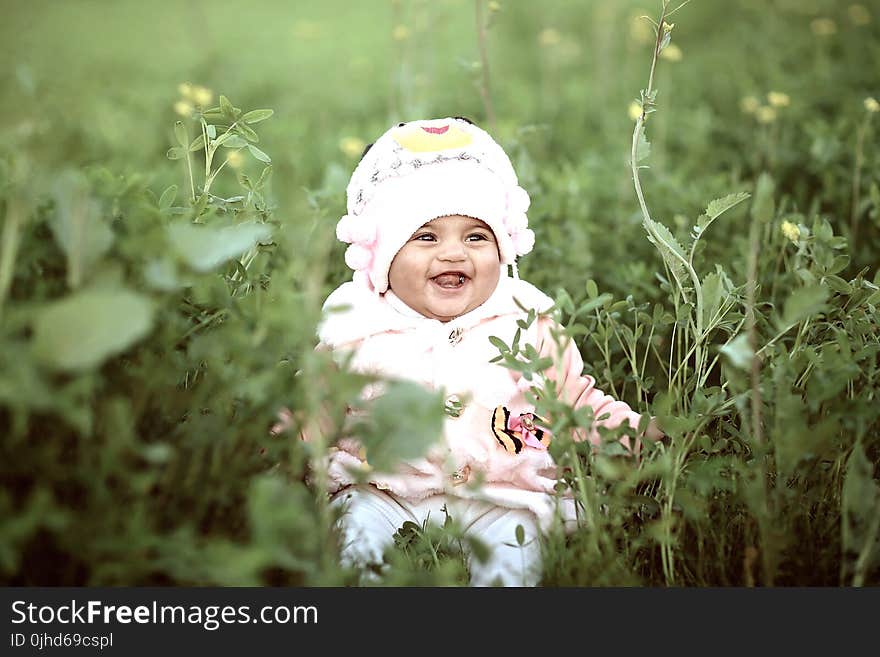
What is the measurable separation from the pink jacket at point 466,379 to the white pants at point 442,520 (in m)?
0.03

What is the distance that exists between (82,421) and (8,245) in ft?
0.91

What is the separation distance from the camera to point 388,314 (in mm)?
2459

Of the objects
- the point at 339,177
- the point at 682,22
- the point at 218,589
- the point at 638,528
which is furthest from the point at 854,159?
the point at 682,22

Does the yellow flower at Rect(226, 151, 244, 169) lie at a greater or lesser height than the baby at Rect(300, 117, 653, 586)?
greater

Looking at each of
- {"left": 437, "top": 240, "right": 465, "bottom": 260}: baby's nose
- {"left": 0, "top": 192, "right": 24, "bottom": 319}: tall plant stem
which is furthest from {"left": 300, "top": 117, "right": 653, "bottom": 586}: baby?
{"left": 0, "top": 192, "right": 24, "bottom": 319}: tall plant stem

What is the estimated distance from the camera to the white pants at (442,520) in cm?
208

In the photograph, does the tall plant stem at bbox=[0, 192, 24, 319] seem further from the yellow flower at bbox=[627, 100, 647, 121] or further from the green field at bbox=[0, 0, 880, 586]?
the yellow flower at bbox=[627, 100, 647, 121]

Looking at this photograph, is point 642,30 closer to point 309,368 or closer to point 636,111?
point 636,111

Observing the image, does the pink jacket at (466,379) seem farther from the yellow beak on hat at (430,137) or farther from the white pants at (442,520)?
the yellow beak on hat at (430,137)

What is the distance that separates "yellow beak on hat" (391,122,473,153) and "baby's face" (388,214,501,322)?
0.59 ft

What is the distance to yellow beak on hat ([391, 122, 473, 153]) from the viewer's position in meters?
2.45

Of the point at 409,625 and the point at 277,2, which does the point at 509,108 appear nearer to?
the point at 409,625

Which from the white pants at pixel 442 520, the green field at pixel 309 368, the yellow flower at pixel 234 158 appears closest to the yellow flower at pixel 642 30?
the green field at pixel 309 368

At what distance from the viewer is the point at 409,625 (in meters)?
1.63
